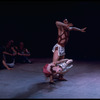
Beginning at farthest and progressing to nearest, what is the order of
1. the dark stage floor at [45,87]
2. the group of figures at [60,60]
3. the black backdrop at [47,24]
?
the black backdrop at [47,24], the group of figures at [60,60], the dark stage floor at [45,87]

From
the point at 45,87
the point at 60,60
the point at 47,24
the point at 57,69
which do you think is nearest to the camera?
the point at 45,87

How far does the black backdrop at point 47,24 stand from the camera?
1108cm

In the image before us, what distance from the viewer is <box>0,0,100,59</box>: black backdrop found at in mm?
11078

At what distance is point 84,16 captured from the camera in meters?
11.6

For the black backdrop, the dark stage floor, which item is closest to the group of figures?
the dark stage floor

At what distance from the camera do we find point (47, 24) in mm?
11867

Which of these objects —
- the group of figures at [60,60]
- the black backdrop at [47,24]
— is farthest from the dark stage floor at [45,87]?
the black backdrop at [47,24]

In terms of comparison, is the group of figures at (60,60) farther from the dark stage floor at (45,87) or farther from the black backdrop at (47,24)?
the black backdrop at (47,24)

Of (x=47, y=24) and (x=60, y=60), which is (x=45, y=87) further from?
(x=47, y=24)

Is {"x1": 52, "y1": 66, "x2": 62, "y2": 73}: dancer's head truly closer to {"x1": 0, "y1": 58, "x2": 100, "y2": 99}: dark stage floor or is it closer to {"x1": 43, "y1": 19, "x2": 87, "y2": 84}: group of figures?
{"x1": 43, "y1": 19, "x2": 87, "y2": 84}: group of figures

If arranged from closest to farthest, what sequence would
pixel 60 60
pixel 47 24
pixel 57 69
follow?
pixel 57 69 → pixel 60 60 → pixel 47 24

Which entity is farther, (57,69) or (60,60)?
(60,60)

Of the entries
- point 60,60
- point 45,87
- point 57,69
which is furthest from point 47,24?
point 45,87

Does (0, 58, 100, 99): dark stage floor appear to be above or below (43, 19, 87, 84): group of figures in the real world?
below
